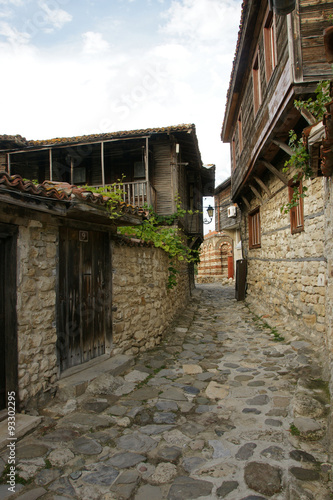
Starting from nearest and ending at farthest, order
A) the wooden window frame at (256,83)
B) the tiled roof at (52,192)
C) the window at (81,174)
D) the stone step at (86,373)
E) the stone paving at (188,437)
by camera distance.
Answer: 1. the stone paving at (188,437)
2. the tiled roof at (52,192)
3. the stone step at (86,373)
4. the wooden window frame at (256,83)
5. the window at (81,174)

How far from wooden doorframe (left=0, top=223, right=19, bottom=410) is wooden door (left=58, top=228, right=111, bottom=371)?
733 mm

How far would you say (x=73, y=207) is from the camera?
3418mm

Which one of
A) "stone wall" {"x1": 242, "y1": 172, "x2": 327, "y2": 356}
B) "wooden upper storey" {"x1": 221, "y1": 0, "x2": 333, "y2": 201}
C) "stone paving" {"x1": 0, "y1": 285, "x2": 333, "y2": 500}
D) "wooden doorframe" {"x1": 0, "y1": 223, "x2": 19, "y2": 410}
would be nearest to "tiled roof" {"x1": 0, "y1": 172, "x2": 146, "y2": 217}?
"wooden doorframe" {"x1": 0, "y1": 223, "x2": 19, "y2": 410}

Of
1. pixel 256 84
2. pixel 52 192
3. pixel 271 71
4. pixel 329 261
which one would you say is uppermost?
pixel 256 84

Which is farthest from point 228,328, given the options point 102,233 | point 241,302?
point 102,233

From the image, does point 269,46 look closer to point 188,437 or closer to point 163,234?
point 163,234

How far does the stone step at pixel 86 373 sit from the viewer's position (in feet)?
11.7

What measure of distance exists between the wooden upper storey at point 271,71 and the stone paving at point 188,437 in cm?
391

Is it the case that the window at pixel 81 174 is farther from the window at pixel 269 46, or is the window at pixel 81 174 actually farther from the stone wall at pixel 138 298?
the window at pixel 269 46

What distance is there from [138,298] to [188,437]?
9.39ft

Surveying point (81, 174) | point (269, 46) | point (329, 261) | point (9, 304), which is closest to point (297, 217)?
point (329, 261)

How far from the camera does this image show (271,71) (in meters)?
6.45

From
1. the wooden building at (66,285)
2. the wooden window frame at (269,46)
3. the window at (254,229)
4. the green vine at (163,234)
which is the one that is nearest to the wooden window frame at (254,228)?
the window at (254,229)

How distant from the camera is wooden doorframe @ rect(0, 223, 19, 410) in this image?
3.06m
